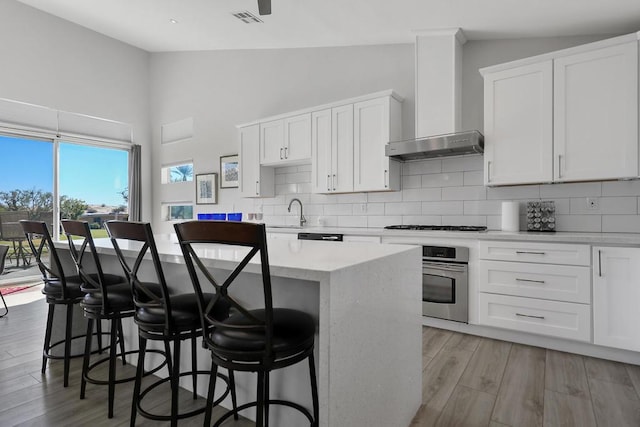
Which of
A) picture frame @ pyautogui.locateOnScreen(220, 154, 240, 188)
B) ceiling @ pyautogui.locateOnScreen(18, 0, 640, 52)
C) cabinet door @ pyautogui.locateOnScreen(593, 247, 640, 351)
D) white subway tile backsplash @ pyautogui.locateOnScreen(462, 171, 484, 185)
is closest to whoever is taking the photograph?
cabinet door @ pyautogui.locateOnScreen(593, 247, 640, 351)

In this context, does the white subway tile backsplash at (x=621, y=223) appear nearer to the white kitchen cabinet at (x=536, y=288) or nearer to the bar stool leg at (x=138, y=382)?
the white kitchen cabinet at (x=536, y=288)

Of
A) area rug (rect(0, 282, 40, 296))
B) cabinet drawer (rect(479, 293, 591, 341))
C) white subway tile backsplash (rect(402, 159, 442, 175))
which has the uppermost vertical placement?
white subway tile backsplash (rect(402, 159, 442, 175))

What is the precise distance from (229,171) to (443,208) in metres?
3.34

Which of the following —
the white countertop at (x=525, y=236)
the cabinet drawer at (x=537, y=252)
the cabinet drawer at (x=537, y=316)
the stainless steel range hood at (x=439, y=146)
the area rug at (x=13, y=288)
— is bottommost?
the area rug at (x=13, y=288)

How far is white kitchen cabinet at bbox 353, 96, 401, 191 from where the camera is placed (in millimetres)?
3818

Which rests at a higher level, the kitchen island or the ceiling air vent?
the ceiling air vent

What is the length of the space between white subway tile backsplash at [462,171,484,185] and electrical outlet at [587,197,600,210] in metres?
0.88

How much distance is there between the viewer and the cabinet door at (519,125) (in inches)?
118

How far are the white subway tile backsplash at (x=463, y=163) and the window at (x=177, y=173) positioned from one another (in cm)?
431

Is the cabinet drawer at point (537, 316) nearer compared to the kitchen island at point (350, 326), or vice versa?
the kitchen island at point (350, 326)

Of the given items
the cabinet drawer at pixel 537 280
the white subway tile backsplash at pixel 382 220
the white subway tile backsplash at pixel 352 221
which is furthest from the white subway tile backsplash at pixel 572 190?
the white subway tile backsplash at pixel 352 221

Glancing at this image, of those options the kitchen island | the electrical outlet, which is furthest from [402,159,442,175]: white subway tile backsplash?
the kitchen island

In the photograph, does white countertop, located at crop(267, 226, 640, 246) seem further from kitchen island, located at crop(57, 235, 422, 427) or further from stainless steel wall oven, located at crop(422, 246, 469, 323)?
kitchen island, located at crop(57, 235, 422, 427)

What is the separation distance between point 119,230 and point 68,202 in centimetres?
517
